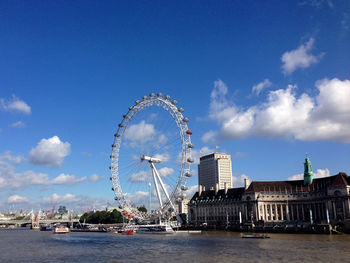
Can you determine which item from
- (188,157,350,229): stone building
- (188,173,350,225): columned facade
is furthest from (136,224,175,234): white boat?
(188,157,350,229): stone building

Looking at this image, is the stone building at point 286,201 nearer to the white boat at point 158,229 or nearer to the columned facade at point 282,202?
the columned facade at point 282,202

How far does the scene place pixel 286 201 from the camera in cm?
14975

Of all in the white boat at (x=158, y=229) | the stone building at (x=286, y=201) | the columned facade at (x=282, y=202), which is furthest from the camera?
the stone building at (x=286, y=201)

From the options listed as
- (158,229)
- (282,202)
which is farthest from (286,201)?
(158,229)

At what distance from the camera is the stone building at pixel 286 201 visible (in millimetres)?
129625

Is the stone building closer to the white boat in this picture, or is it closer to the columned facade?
the columned facade

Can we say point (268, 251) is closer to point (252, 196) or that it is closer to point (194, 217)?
point (252, 196)

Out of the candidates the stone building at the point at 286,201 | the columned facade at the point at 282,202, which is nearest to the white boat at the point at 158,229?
the columned facade at the point at 282,202

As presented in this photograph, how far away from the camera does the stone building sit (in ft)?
425

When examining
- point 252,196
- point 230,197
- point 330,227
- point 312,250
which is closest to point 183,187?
point 330,227

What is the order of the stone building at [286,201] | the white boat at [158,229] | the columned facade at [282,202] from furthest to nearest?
1. the stone building at [286,201]
2. the columned facade at [282,202]
3. the white boat at [158,229]

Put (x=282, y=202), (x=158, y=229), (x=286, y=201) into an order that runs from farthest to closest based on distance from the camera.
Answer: (x=282, y=202)
(x=286, y=201)
(x=158, y=229)

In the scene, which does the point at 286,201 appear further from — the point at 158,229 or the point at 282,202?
the point at 158,229

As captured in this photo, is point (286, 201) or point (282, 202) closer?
point (286, 201)
